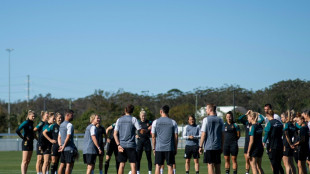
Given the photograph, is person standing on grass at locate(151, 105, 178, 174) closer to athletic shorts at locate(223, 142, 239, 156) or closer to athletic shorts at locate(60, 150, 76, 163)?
athletic shorts at locate(60, 150, 76, 163)

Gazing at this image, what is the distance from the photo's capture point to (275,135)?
16.0 metres

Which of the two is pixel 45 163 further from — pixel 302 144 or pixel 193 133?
pixel 302 144

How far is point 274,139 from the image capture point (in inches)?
632

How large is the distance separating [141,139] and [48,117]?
3.50 metres

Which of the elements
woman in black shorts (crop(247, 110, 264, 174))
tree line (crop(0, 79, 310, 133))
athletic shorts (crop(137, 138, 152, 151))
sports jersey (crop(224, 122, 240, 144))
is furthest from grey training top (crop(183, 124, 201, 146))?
tree line (crop(0, 79, 310, 133))

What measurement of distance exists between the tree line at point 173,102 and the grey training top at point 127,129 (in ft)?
162

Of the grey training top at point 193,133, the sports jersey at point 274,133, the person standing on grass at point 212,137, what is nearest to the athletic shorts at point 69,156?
the person standing on grass at point 212,137

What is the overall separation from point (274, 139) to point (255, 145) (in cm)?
113

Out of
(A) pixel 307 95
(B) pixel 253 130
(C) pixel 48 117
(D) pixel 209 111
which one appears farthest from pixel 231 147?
(A) pixel 307 95

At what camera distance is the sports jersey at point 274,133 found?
16.0m

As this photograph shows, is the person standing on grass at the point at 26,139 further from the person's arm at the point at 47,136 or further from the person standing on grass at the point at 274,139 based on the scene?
the person standing on grass at the point at 274,139

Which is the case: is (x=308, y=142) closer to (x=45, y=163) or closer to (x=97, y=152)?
(x=97, y=152)

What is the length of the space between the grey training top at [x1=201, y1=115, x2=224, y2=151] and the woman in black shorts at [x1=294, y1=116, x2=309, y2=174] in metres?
2.83

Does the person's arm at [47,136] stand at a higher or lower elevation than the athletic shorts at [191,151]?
higher
